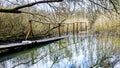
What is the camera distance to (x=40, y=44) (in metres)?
8.53

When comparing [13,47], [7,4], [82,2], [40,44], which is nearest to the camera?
[82,2]

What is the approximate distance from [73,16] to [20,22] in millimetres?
5232

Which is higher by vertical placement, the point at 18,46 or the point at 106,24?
the point at 18,46

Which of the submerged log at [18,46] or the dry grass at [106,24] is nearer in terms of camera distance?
the submerged log at [18,46]

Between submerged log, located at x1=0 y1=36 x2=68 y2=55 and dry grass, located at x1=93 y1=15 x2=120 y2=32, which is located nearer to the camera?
submerged log, located at x1=0 y1=36 x2=68 y2=55

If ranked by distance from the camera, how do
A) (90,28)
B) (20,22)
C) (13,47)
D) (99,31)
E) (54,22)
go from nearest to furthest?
(13,47)
(20,22)
(54,22)
(99,31)
(90,28)

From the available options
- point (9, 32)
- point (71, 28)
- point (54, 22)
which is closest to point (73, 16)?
point (71, 28)

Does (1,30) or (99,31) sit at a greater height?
(1,30)

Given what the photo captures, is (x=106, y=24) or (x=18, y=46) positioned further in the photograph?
(x=106, y=24)

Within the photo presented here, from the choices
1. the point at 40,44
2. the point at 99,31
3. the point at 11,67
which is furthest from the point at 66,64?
the point at 99,31

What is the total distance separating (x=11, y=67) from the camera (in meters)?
4.73

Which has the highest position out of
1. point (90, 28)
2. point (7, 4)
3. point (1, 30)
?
point (7, 4)

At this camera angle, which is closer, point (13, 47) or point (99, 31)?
point (13, 47)

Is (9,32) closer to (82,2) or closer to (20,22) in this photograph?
(20,22)
